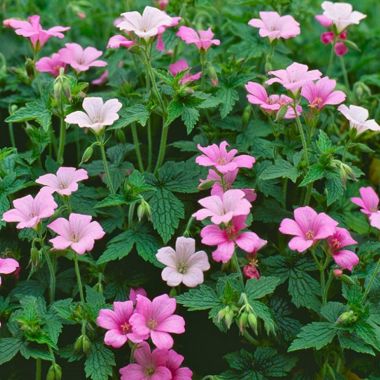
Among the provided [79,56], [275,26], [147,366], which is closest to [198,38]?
[275,26]

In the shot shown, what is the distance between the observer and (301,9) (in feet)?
10.1

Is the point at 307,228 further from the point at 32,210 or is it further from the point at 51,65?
Result: the point at 51,65

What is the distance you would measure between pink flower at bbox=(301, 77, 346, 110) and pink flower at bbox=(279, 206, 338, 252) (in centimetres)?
35

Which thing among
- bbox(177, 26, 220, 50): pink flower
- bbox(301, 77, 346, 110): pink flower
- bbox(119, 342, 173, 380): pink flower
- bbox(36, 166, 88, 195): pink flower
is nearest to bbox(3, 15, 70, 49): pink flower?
bbox(177, 26, 220, 50): pink flower

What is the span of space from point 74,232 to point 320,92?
0.82 m

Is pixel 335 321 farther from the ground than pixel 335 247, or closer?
closer

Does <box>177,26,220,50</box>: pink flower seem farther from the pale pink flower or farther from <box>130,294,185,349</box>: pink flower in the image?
<box>130,294,185,349</box>: pink flower

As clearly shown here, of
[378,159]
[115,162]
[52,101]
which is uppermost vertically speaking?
[52,101]

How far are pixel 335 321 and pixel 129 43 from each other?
1022 mm

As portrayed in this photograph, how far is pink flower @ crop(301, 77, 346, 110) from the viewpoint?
2193 millimetres

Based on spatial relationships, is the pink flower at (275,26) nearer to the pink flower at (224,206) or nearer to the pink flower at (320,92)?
the pink flower at (320,92)

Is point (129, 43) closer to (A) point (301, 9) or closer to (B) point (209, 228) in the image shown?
(B) point (209, 228)

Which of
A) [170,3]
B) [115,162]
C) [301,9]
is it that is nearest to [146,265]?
[115,162]

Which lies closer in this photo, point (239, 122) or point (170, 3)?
point (239, 122)
